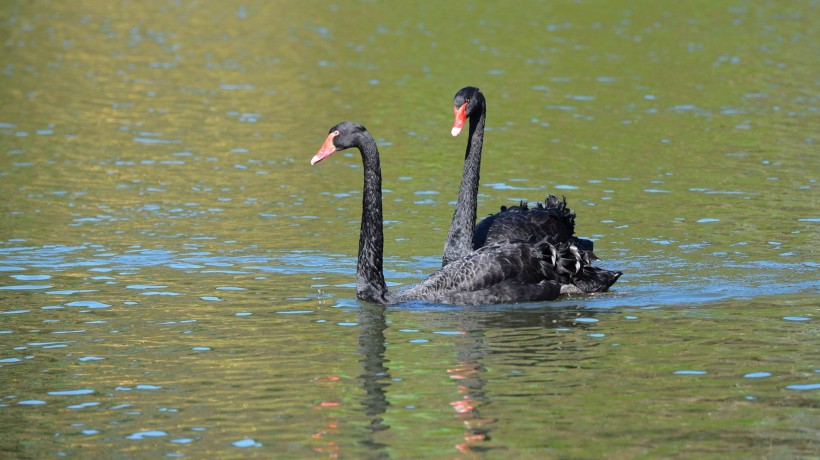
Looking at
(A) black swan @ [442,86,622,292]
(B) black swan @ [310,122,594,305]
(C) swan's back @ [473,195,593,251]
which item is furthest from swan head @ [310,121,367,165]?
(C) swan's back @ [473,195,593,251]

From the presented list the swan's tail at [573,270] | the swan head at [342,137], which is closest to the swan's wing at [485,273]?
the swan's tail at [573,270]

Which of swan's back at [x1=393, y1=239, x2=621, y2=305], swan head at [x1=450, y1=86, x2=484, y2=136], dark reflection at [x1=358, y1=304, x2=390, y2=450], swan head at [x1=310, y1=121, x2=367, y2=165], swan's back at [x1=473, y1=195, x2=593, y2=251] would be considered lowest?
dark reflection at [x1=358, y1=304, x2=390, y2=450]

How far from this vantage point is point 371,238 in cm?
1132

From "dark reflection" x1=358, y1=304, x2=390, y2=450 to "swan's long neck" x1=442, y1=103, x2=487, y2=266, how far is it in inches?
53.2

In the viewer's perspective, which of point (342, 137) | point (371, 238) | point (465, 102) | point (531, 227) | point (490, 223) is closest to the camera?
point (342, 137)

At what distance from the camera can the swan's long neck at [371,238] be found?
11.2 meters

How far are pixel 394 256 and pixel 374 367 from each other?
13.6 feet

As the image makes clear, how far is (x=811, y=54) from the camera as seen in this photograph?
29141 mm

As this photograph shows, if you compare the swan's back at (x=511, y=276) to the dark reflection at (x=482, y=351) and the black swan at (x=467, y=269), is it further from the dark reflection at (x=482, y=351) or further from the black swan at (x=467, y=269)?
the dark reflection at (x=482, y=351)

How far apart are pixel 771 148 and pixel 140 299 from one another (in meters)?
10.9

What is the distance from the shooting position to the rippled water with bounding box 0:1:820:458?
8.04 m

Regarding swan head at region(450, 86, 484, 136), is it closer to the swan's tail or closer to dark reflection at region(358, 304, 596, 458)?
the swan's tail

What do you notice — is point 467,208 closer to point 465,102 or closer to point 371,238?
point 465,102

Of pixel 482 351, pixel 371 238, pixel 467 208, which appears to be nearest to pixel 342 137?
pixel 371 238
